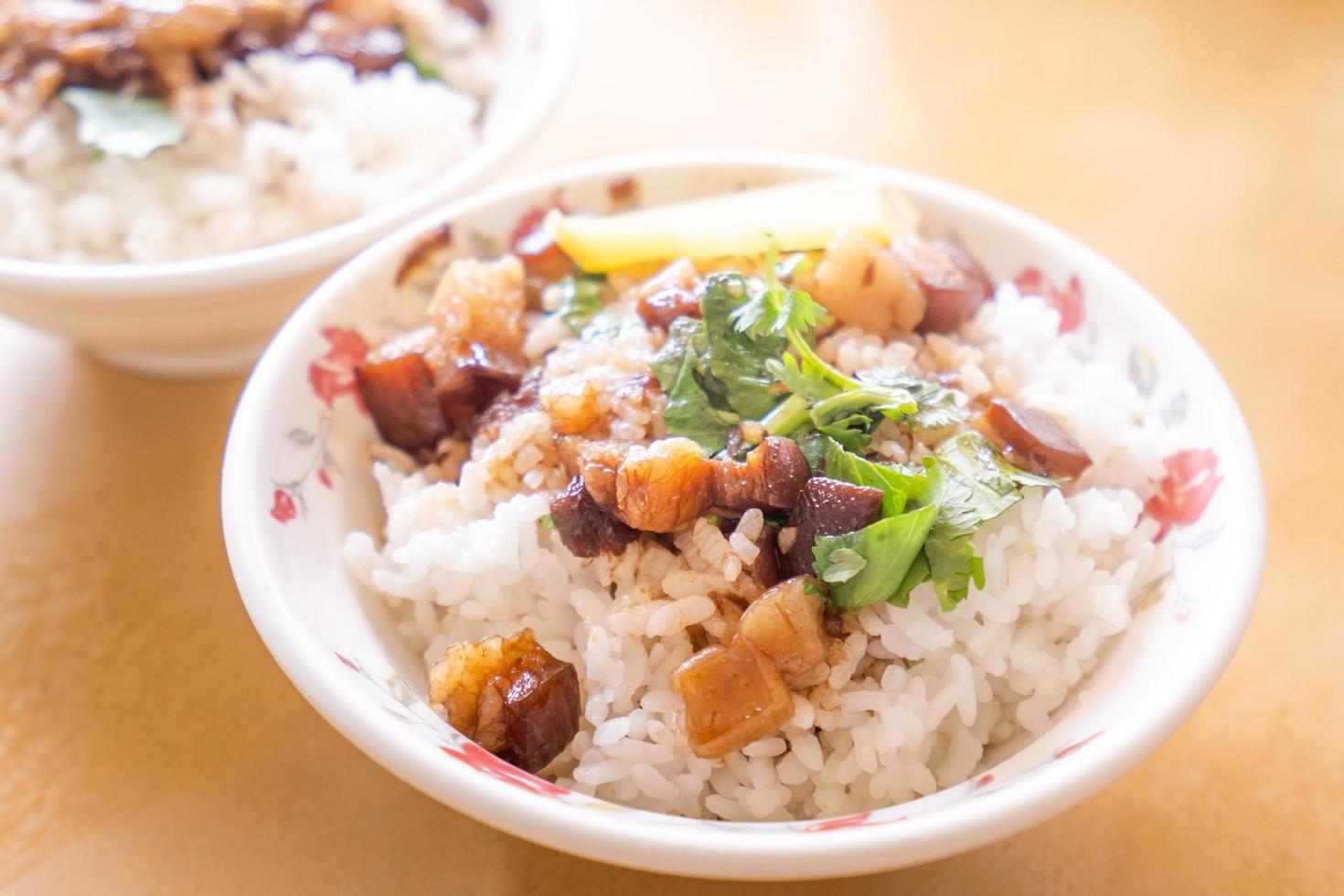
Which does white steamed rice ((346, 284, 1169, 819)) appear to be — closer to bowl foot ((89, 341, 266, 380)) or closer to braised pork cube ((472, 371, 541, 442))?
braised pork cube ((472, 371, 541, 442))

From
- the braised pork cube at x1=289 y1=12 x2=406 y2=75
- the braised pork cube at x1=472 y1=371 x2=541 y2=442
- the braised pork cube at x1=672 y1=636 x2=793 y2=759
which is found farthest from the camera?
the braised pork cube at x1=289 y1=12 x2=406 y2=75

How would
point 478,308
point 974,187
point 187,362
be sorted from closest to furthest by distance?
point 478,308
point 187,362
point 974,187

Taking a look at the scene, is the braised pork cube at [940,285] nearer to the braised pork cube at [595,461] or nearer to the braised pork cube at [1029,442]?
the braised pork cube at [1029,442]

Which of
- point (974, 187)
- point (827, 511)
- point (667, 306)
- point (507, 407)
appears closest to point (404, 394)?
point (507, 407)

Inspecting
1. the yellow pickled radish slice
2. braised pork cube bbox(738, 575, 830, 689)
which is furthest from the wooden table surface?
the yellow pickled radish slice

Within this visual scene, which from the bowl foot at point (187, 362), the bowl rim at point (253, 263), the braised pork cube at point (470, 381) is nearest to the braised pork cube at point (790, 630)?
the braised pork cube at point (470, 381)

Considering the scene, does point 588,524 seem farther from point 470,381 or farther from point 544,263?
point 544,263
